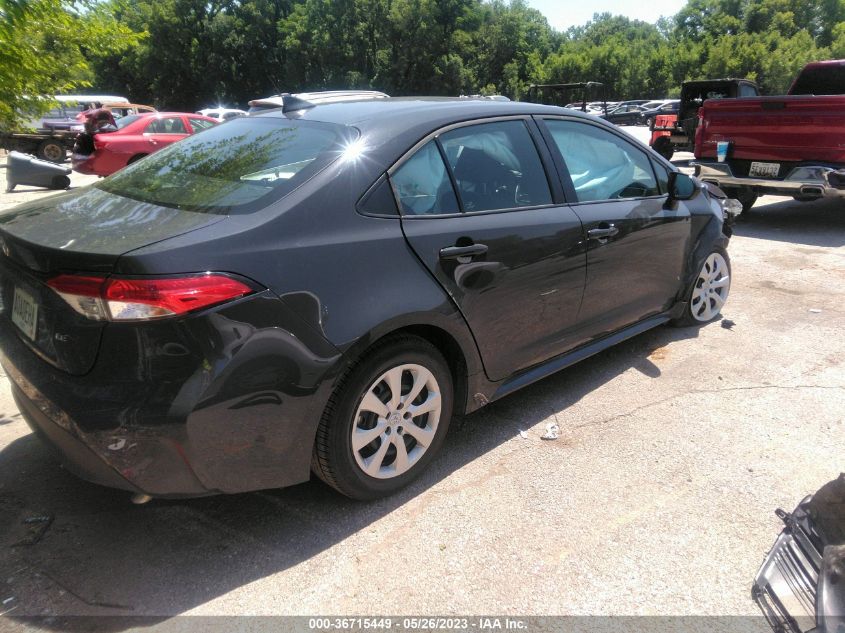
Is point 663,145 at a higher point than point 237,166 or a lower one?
lower

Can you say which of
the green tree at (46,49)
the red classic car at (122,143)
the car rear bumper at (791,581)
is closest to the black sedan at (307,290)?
the green tree at (46,49)

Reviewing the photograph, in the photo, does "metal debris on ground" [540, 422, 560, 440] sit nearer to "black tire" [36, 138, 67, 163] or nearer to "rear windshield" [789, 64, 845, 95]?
"rear windshield" [789, 64, 845, 95]

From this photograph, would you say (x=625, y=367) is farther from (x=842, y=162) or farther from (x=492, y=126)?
(x=842, y=162)

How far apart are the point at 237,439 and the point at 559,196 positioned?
208 cm

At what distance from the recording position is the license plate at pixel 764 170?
25.3 feet

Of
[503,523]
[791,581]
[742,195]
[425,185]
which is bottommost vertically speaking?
[503,523]

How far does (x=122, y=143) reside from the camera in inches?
499

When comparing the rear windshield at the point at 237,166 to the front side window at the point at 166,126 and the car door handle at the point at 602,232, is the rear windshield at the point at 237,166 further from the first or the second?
the front side window at the point at 166,126

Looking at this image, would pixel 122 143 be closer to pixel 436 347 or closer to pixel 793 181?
pixel 793 181

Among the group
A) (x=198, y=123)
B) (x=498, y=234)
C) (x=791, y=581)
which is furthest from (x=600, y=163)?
(x=198, y=123)

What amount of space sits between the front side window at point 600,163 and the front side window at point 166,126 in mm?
12002

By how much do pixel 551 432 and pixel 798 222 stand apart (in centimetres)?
741

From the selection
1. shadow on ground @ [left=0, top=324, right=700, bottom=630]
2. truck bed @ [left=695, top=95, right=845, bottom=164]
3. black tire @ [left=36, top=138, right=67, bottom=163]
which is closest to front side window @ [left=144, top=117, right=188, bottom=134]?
black tire @ [left=36, top=138, right=67, bottom=163]

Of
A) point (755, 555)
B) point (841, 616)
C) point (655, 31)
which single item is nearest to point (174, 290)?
point (841, 616)
